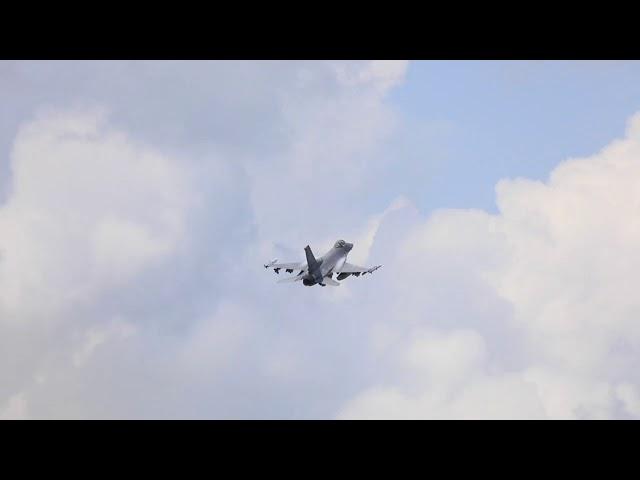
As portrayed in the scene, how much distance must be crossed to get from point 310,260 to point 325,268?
513 centimetres

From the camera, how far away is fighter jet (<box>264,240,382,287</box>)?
10494 cm

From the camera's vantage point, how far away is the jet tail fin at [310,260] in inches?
4029

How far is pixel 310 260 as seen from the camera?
104m

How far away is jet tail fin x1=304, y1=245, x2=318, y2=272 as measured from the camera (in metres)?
102

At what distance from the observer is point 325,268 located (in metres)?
108
